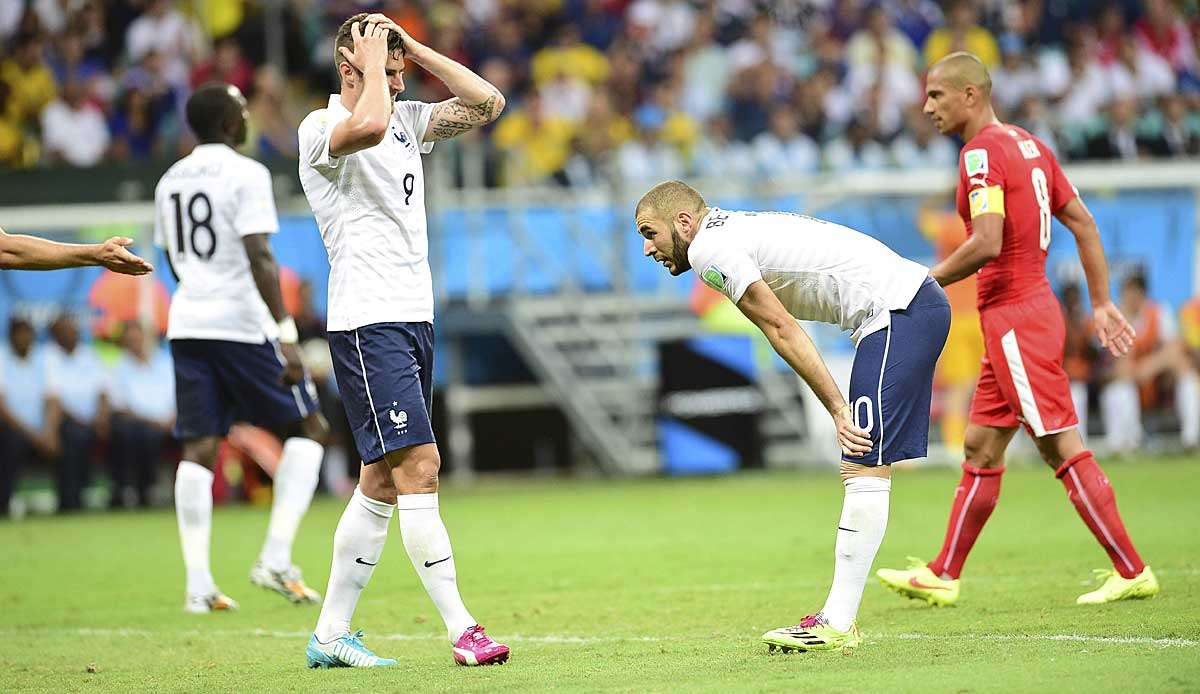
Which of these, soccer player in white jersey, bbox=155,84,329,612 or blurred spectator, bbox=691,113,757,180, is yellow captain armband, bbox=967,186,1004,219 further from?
blurred spectator, bbox=691,113,757,180

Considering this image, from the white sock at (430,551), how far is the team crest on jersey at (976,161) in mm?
3138

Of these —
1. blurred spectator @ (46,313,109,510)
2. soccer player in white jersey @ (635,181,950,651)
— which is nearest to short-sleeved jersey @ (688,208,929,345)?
soccer player in white jersey @ (635,181,950,651)

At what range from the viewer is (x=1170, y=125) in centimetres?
2147

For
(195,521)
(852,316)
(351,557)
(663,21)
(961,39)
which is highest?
(663,21)

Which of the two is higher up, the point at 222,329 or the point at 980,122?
the point at 980,122

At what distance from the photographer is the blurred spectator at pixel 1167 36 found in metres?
24.4

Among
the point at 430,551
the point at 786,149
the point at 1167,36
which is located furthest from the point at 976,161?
the point at 1167,36

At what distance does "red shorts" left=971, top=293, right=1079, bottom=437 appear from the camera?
25.4ft

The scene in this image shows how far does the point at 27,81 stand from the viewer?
67.9 ft

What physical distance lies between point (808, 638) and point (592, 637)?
1310mm

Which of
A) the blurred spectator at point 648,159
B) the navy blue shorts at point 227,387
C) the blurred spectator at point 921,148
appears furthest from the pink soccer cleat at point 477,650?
the blurred spectator at point 921,148

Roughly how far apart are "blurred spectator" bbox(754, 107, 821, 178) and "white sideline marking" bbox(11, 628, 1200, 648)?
1373cm

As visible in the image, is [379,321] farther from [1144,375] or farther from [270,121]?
[1144,375]

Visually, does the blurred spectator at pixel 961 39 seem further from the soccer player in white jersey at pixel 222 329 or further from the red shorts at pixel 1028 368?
the red shorts at pixel 1028 368
